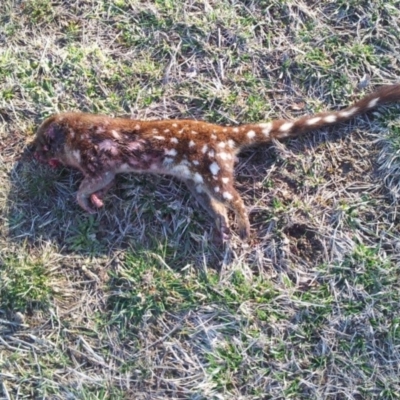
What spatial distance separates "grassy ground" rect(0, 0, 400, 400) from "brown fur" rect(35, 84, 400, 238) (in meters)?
0.14

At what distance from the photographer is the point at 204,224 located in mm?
5016

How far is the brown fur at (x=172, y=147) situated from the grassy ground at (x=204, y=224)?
0.45 feet

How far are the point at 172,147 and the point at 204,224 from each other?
671 millimetres

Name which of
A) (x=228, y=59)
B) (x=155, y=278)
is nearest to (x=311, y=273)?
(x=155, y=278)

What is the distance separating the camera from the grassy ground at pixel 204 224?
4645 millimetres

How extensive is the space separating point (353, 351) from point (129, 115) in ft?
8.71

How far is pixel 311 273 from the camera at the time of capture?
4.81 m

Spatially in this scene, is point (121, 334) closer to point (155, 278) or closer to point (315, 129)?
point (155, 278)

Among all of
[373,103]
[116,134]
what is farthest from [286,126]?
[116,134]

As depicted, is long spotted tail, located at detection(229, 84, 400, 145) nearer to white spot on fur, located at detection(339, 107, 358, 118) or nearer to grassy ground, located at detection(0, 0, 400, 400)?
white spot on fur, located at detection(339, 107, 358, 118)

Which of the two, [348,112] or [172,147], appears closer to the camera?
[172,147]

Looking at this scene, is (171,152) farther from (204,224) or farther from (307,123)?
(307,123)

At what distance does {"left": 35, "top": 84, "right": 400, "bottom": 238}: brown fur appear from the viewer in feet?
16.1

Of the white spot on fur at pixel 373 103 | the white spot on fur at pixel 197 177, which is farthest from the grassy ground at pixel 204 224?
the white spot on fur at pixel 197 177
